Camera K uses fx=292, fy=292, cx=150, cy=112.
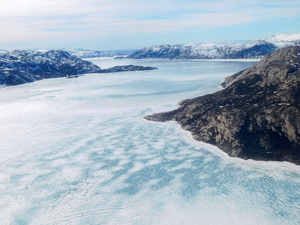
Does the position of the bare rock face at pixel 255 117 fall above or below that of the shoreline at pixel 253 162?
above

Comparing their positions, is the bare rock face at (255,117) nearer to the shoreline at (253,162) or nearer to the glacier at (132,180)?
the shoreline at (253,162)

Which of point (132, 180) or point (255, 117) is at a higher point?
point (255, 117)

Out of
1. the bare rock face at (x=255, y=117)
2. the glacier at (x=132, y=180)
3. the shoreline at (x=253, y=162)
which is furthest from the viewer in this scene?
the bare rock face at (x=255, y=117)

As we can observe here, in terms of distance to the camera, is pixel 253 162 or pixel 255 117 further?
pixel 255 117

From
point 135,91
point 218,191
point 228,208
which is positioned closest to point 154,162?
point 218,191

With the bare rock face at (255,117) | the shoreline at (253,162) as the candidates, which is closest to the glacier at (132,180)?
the shoreline at (253,162)

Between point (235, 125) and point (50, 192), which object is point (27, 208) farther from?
point (235, 125)

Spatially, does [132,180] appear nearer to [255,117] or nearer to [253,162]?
[253,162]

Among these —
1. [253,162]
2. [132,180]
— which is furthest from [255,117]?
[132,180]
